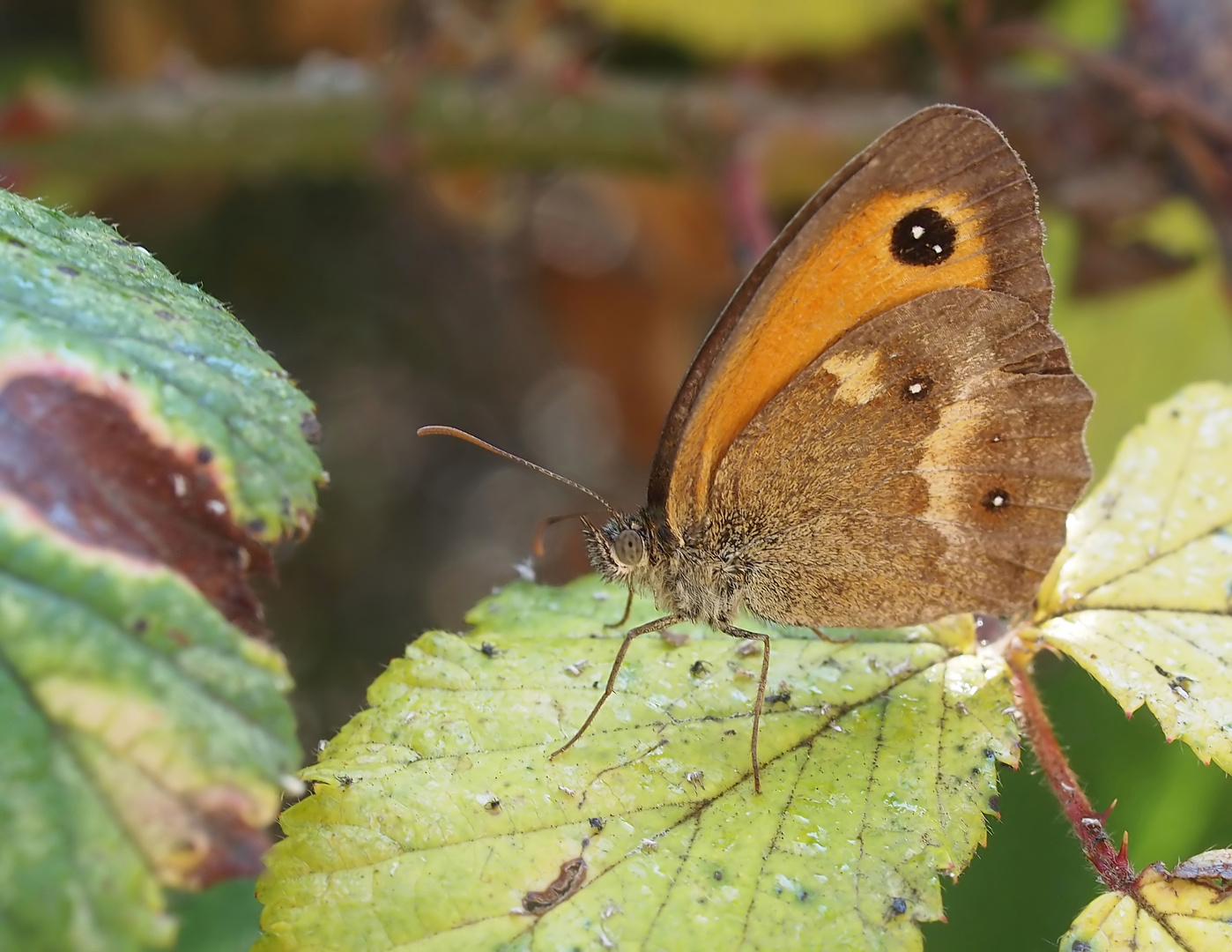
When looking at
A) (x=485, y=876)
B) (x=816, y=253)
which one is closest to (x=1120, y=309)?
(x=816, y=253)

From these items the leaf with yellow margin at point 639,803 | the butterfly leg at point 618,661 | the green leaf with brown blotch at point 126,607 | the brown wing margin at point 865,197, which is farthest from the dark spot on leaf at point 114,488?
the brown wing margin at point 865,197

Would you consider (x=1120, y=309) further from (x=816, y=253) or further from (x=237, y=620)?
(x=237, y=620)

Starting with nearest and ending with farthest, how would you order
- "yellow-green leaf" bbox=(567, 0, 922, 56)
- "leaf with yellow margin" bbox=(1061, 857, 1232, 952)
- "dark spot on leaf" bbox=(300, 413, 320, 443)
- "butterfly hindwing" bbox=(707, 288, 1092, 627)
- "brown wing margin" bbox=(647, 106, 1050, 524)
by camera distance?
"dark spot on leaf" bbox=(300, 413, 320, 443) < "leaf with yellow margin" bbox=(1061, 857, 1232, 952) < "brown wing margin" bbox=(647, 106, 1050, 524) < "butterfly hindwing" bbox=(707, 288, 1092, 627) < "yellow-green leaf" bbox=(567, 0, 922, 56)

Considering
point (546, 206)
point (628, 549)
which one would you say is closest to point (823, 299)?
point (628, 549)

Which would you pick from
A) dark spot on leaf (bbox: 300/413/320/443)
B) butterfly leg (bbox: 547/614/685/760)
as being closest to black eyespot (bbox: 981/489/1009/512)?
butterfly leg (bbox: 547/614/685/760)

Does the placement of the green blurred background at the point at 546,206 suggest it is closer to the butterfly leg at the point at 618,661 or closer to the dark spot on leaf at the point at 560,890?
the butterfly leg at the point at 618,661

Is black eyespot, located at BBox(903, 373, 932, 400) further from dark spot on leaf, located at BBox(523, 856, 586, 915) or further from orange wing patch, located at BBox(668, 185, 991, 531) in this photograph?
dark spot on leaf, located at BBox(523, 856, 586, 915)
